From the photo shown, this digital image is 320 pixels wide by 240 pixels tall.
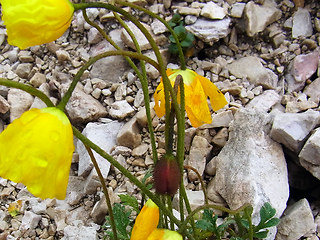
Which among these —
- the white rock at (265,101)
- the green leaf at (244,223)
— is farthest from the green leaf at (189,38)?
the green leaf at (244,223)

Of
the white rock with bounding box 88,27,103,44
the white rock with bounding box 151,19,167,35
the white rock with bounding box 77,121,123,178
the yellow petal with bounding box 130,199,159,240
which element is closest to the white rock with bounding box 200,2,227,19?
the white rock with bounding box 151,19,167,35

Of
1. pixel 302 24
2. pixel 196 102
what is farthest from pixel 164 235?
pixel 302 24

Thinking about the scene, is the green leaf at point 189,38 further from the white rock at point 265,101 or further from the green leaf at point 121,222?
the green leaf at point 121,222

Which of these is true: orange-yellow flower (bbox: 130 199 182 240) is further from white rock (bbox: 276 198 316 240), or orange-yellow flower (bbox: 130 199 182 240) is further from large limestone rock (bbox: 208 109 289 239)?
white rock (bbox: 276 198 316 240)

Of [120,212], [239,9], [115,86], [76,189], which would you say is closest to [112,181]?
[76,189]

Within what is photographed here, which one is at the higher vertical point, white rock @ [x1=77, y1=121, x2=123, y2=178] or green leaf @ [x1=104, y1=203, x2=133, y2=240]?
white rock @ [x1=77, y1=121, x2=123, y2=178]

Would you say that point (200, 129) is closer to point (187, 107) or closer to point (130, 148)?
point (130, 148)

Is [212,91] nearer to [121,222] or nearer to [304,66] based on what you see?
[121,222]
